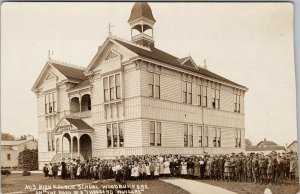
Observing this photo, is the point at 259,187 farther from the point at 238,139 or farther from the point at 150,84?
the point at 150,84

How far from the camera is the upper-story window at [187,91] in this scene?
625 centimetres

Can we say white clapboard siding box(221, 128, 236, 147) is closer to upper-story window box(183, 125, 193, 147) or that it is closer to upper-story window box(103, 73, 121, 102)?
upper-story window box(183, 125, 193, 147)

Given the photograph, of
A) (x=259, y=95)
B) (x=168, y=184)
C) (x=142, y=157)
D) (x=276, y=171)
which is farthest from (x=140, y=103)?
(x=276, y=171)

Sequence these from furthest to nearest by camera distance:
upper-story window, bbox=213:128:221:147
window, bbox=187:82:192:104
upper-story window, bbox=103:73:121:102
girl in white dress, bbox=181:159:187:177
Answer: upper-story window, bbox=213:128:221:147, window, bbox=187:82:192:104, girl in white dress, bbox=181:159:187:177, upper-story window, bbox=103:73:121:102

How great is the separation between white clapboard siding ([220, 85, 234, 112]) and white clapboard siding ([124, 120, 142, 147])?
136cm

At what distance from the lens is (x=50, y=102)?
611cm

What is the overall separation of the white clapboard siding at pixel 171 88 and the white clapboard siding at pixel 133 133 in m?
0.55

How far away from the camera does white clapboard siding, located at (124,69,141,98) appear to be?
5.96m

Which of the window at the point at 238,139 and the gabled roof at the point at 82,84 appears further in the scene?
the window at the point at 238,139

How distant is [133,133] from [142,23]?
4.86ft

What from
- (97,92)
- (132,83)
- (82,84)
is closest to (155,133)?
(132,83)

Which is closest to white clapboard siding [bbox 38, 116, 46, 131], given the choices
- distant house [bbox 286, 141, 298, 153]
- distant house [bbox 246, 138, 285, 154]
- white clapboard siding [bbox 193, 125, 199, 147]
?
white clapboard siding [bbox 193, 125, 199, 147]

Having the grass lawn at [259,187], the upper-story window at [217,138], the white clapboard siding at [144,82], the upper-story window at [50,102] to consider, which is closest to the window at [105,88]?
the white clapboard siding at [144,82]

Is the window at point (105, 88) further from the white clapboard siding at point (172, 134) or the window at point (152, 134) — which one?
the white clapboard siding at point (172, 134)
